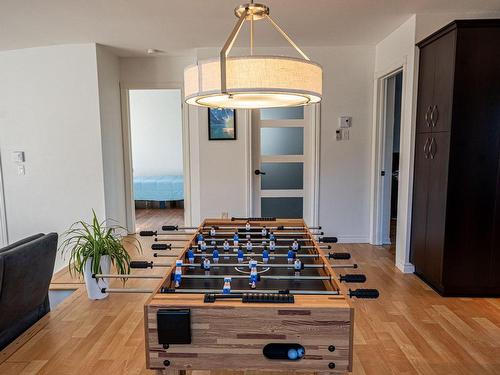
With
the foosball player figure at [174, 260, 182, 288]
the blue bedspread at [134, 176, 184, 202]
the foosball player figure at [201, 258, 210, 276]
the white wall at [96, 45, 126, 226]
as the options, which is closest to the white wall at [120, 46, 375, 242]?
the white wall at [96, 45, 126, 226]

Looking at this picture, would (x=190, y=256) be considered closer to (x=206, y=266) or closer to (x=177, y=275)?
(x=206, y=266)

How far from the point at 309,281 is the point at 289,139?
306cm

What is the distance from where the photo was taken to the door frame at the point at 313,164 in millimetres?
4420

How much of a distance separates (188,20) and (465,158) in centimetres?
273

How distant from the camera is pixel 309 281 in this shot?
5.77 feet

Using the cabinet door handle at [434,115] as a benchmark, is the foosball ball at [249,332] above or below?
below

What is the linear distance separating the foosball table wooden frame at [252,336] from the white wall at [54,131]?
3.44 meters

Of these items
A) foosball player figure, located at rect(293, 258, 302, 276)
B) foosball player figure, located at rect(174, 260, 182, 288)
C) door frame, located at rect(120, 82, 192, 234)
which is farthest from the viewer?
door frame, located at rect(120, 82, 192, 234)

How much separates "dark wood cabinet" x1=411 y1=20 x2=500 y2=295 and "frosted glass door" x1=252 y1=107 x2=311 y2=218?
5.81 feet

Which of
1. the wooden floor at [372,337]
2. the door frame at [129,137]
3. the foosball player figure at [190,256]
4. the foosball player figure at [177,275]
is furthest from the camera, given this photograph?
the door frame at [129,137]

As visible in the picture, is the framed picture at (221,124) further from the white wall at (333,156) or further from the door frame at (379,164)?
the door frame at (379,164)

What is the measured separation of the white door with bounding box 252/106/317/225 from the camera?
4.55 m

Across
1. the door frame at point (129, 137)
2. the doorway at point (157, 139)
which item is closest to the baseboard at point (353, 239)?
the door frame at point (129, 137)

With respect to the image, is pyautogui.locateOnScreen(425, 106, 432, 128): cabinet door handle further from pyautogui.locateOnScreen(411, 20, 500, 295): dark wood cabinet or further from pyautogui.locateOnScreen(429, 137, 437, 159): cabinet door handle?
pyautogui.locateOnScreen(429, 137, 437, 159): cabinet door handle
